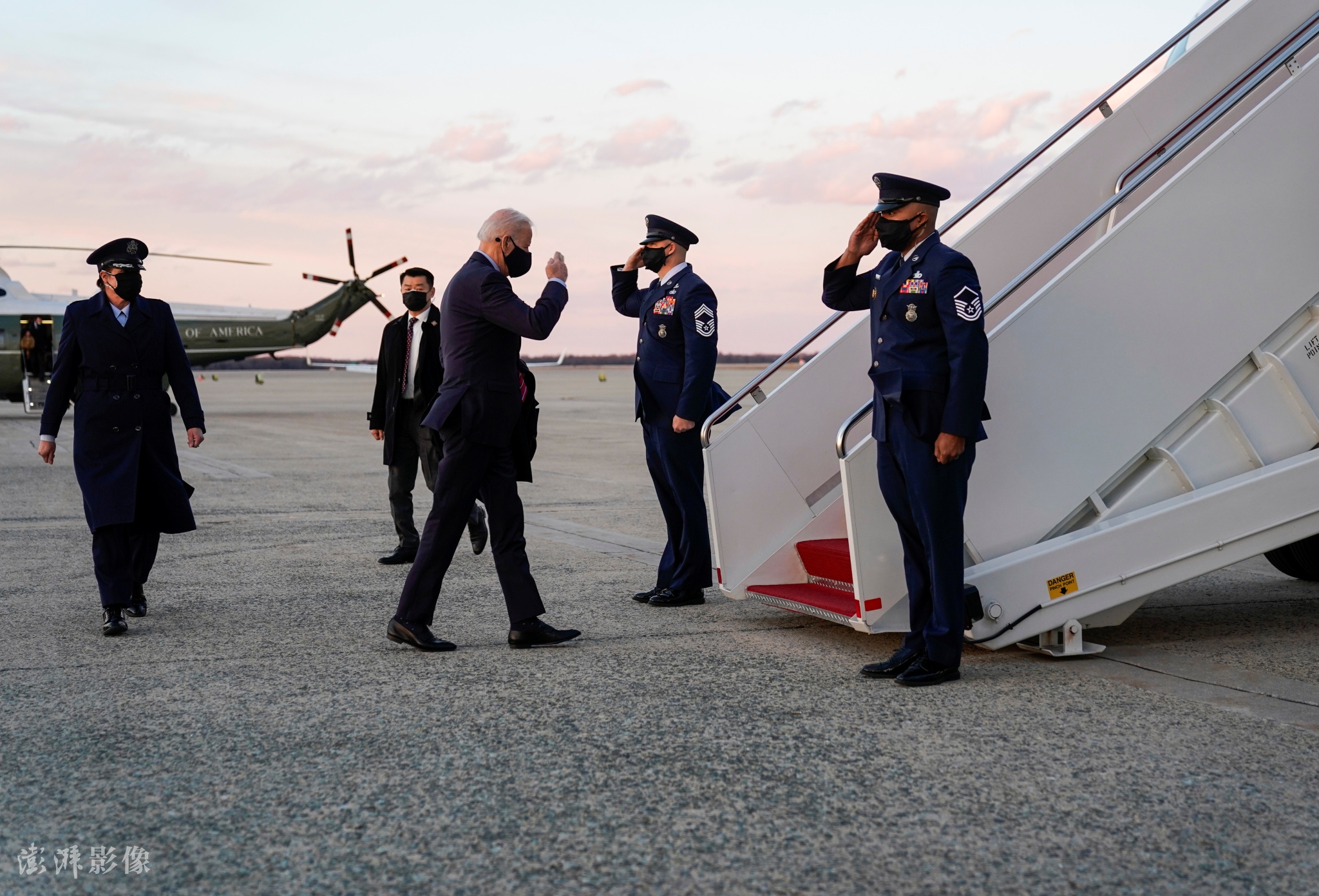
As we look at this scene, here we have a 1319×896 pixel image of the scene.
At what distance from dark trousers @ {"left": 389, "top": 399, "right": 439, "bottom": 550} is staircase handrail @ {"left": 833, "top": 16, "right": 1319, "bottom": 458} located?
3506mm

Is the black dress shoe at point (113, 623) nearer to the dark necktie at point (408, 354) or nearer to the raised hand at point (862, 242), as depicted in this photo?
the dark necktie at point (408, 354)

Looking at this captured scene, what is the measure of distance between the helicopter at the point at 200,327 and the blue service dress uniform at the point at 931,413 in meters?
19.2

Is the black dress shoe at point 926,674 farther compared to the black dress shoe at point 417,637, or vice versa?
the black dress shoe at point 417,637

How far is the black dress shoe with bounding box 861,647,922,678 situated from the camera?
4395mm

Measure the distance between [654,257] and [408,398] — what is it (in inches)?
83.3

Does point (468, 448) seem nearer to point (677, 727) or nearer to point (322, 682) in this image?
point (322, 682)

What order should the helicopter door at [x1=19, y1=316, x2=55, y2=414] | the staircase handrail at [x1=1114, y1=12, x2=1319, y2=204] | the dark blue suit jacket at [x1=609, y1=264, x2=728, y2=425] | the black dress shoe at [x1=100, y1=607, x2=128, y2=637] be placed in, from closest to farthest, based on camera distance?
the black dress shoe at [x1=100, y1=607, x2=128, y2=637], the staircase handrail at [x1=1114, y1=12, x2=1319, y2=204], the dark blue suit jacket at [x1=609, y1=264, x2=728, y2=425], the helicopter door at [x1=19, y1=316, x2=55, y2=414]

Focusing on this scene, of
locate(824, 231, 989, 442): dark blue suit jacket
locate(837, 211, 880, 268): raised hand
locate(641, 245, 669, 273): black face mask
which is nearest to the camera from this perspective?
locate(824, 231, 989, 442): dark blue suit jacket

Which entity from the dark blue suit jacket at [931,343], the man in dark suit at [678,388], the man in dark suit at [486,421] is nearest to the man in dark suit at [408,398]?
the man in dark suit at [678,388]

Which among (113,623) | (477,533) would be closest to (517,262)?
(113,623)

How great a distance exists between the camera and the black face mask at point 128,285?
554 centimetres

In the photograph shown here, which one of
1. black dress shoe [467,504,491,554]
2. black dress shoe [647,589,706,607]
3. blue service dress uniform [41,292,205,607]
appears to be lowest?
black dress shoe [647,589,706,607]

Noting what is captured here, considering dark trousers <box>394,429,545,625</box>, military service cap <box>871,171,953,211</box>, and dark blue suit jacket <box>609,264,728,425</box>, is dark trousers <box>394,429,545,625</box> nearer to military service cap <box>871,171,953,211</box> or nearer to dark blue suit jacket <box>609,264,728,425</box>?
dark blue suit jacket <box>609,264,728,425</box>

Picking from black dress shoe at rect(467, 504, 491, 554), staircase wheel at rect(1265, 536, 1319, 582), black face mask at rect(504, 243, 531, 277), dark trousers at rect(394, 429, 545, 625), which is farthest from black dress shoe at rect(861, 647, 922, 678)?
black dress shoe at rect(467, 504, 491, 554)
